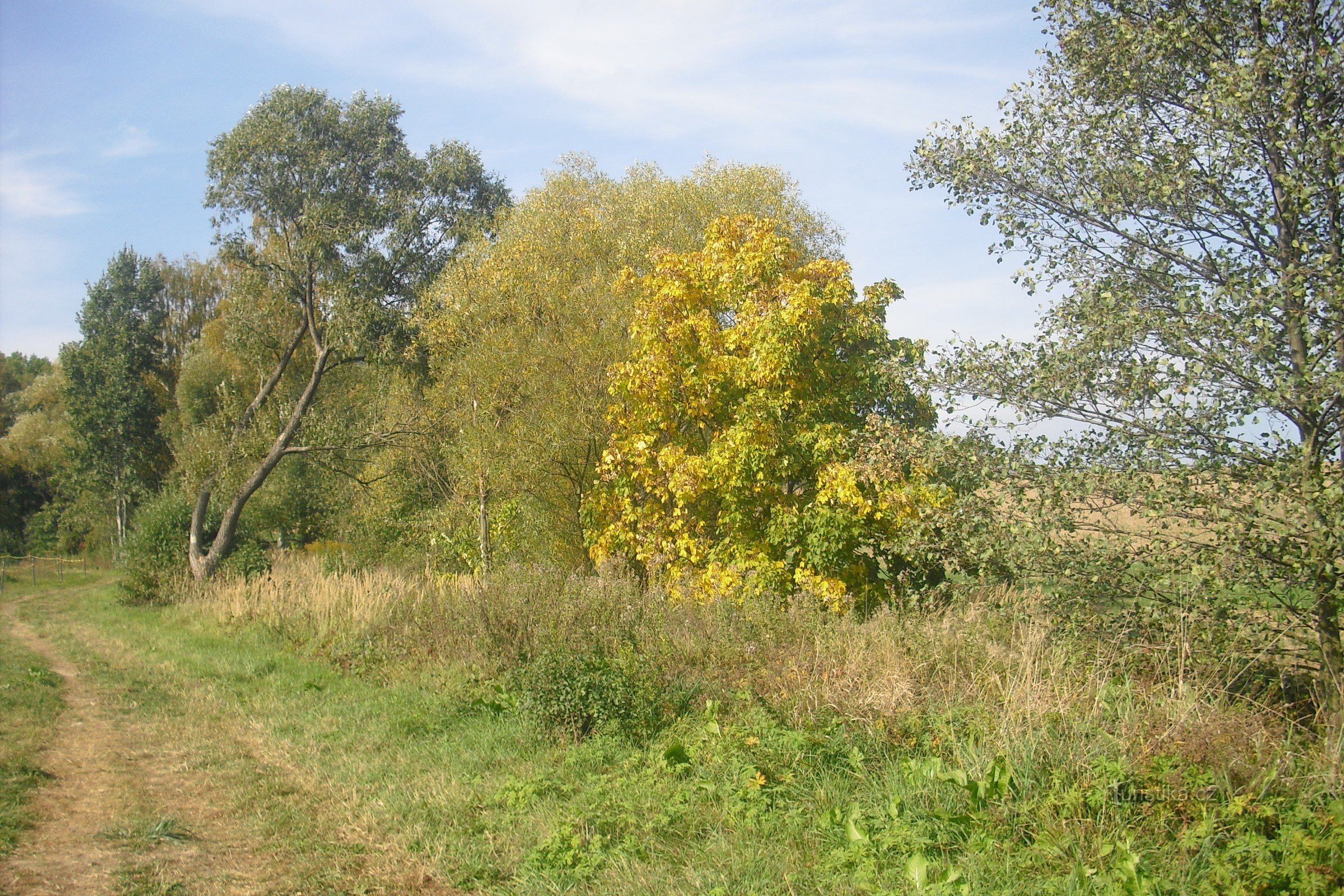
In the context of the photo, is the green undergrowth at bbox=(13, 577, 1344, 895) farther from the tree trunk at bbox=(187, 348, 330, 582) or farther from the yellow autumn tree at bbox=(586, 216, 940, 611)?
the tree trunk at bbox=(187, 348, 330, 582)

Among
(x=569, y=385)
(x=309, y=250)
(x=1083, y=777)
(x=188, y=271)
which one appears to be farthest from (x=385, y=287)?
(x=188, y=271)

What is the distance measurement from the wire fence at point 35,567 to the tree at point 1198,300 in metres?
31.5

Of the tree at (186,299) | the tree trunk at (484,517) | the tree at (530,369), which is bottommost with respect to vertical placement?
the tree trunk at (484,517)

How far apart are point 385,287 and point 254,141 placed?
4474 mm

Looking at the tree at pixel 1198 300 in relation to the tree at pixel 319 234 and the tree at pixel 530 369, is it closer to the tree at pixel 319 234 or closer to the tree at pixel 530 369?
the tree at pixel 530 369

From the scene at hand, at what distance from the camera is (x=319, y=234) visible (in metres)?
21.3

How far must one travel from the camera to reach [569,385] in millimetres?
16000

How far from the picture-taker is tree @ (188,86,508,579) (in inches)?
848

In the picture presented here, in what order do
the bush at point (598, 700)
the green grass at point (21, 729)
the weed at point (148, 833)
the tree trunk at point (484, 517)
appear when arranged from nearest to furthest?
1. the weed at point (148, 833)
2. the green grass at point (21, 729)
3. the bush at point (598, 700)
4. the tree trunk at point (484, 517)

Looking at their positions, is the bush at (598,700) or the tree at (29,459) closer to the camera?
the bush at (598,700)

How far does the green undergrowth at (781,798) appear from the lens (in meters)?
4.22

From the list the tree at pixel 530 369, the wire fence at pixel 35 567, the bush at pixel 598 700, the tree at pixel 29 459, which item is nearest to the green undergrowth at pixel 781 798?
the bush at pixel 598 700

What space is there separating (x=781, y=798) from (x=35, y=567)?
117 ft

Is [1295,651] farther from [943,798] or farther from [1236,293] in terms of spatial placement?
[943,798]
